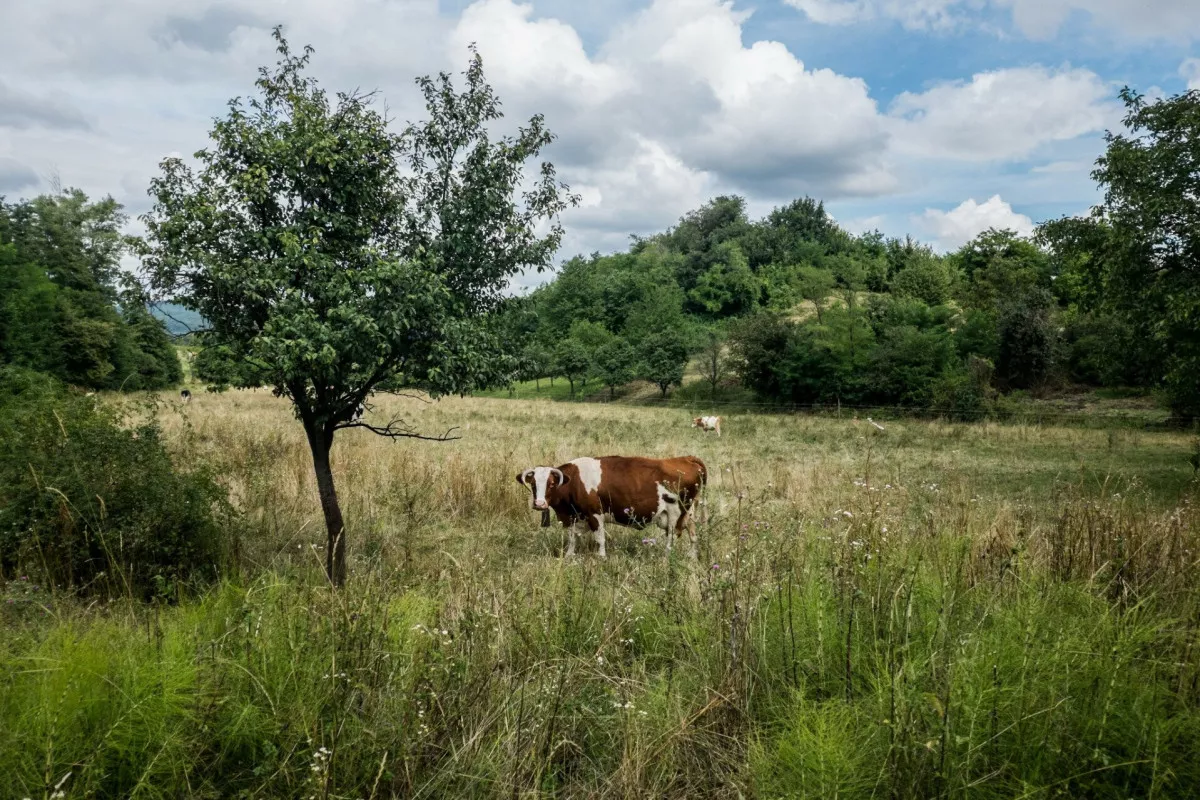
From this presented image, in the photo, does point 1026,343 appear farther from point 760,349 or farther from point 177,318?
point 177,318

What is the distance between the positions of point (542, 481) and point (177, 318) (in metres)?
4.68

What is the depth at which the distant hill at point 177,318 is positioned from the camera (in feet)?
21.7

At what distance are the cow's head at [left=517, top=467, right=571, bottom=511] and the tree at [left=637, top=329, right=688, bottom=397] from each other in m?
44.5

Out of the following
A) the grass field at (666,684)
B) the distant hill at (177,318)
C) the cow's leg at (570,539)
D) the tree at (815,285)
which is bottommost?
the cow's leg at (570,539)

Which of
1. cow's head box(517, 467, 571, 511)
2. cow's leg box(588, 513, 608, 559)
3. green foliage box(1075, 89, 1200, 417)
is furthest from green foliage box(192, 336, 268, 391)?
green foliage box(1075, 89, 1200, 417)

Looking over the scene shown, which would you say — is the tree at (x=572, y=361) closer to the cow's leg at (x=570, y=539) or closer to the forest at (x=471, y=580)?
the forest at (x=471, y=580)

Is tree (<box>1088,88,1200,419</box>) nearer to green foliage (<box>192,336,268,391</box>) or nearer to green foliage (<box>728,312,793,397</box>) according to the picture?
green foliage (<box>192,336,268,391</box>)

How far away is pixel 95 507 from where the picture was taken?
623 cm

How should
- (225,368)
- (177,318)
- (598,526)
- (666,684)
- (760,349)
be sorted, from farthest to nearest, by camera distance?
(760,349)
(598,526)
(177,318)
(225,368)
(666,684)

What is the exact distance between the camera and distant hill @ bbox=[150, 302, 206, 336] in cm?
660

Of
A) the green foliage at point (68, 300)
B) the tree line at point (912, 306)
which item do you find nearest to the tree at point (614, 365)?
the tree line at point (912, 306)

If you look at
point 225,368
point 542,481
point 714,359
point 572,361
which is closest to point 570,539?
point 542,481

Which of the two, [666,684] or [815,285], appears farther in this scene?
[815,285]

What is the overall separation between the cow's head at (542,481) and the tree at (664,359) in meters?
44.5
